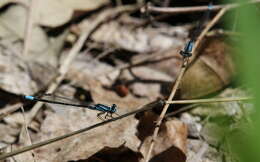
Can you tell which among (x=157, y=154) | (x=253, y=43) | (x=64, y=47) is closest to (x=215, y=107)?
(x=157, y=154)

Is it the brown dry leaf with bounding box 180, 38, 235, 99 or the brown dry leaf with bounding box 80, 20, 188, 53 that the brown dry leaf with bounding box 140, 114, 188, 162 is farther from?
the brown dry leaf with bounding box 80, 20, 188, 53

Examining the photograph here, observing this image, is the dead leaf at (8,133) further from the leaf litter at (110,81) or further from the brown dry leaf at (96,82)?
the brown dry leaf at (96,82)

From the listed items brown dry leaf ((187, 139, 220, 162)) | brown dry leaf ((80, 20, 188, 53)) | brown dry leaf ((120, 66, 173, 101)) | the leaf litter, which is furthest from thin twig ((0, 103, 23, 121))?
brown dry leaf ((187, 139, 220, 162))

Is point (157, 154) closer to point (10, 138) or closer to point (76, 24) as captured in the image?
point (10, 138)

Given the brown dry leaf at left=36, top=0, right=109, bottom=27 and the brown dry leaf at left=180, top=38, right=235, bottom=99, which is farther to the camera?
the brown dry leaf at left=36, top=0, right=109, bottom=27

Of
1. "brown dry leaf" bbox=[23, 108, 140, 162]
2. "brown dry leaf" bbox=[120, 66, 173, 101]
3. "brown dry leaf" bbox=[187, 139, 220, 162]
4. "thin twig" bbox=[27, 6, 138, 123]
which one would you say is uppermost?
"thin twig" bbox=[27, 6, 138, 123]

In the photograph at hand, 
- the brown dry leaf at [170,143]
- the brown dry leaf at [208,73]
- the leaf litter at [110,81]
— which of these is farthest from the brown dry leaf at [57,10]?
the brown dry leaf at [170,143]
